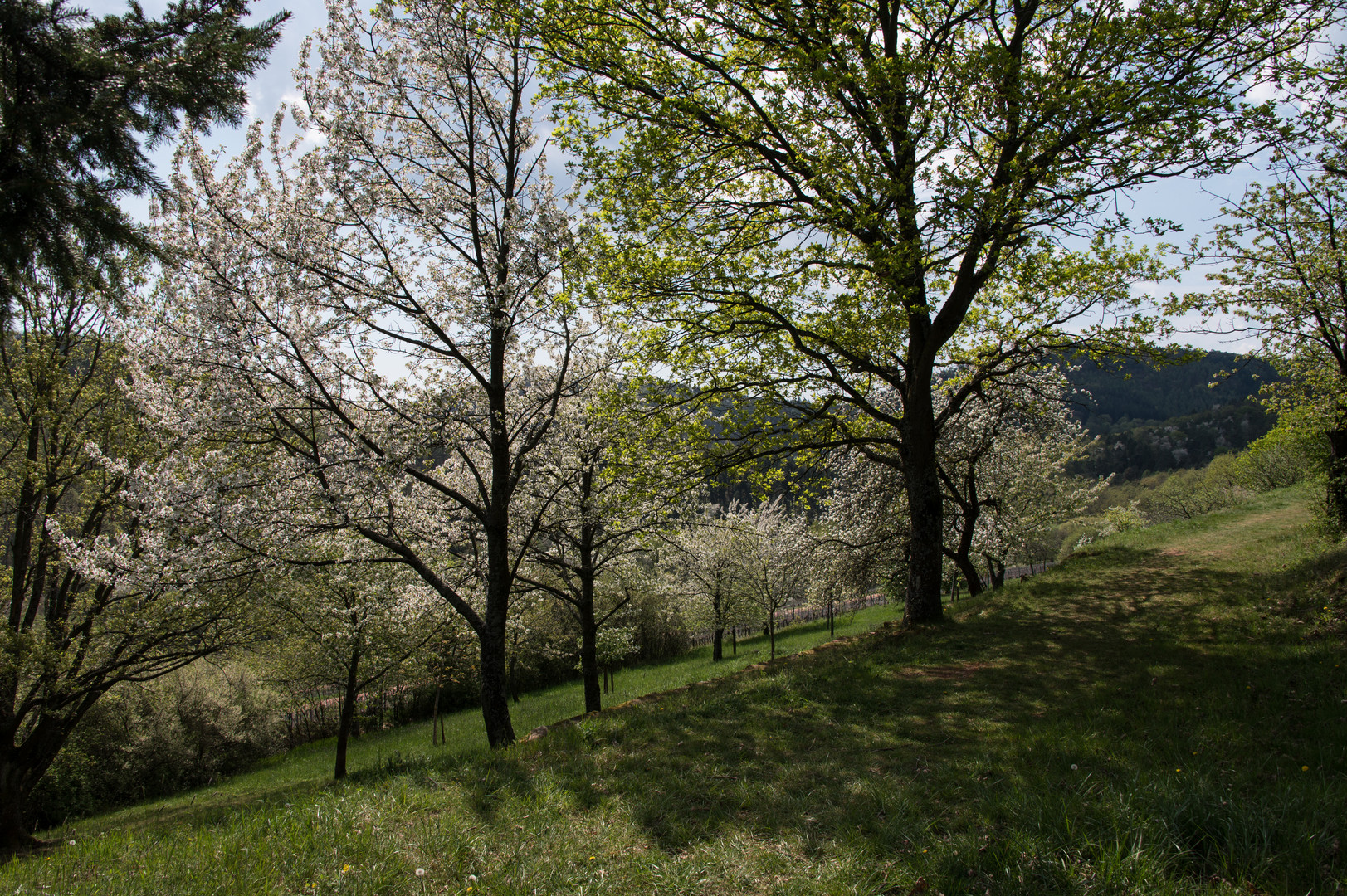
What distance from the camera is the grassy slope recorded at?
2.93 m

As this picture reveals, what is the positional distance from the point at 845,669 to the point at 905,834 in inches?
206

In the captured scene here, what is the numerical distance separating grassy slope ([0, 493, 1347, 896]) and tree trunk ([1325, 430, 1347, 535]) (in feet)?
13.3

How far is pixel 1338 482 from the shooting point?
10.9 metres

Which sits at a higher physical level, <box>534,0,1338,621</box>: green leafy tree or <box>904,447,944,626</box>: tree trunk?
<box>534,0,1338,621</box>: green leafy tree

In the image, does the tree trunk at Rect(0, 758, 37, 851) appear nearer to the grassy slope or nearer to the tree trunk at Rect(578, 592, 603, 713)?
the grassy slope

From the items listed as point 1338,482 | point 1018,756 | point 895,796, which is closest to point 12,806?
point 895,796

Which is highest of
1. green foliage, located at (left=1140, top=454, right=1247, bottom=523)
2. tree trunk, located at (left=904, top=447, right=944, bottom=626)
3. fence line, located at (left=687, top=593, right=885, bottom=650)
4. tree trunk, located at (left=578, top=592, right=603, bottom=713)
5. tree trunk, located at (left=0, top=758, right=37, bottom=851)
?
green foliage, located at (left=1140, top=454, right=1247, bottom=523)

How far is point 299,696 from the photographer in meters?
25.7

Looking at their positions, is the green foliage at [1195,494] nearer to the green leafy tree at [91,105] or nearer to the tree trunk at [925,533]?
the tree trunk at [925,533]

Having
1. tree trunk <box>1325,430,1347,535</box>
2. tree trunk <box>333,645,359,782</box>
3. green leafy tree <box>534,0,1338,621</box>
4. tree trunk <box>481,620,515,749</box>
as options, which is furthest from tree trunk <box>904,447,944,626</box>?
tree trunk <box>333,645,359,782</box>

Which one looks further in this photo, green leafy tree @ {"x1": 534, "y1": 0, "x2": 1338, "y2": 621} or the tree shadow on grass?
green leafy tree @ {"x1": 534, "y1": 0, "x2": 1338, "y2": 621}

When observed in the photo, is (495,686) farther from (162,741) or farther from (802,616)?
(802,616)

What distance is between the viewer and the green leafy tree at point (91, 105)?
3.69 meters

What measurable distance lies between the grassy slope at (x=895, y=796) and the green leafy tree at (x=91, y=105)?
4.15m
